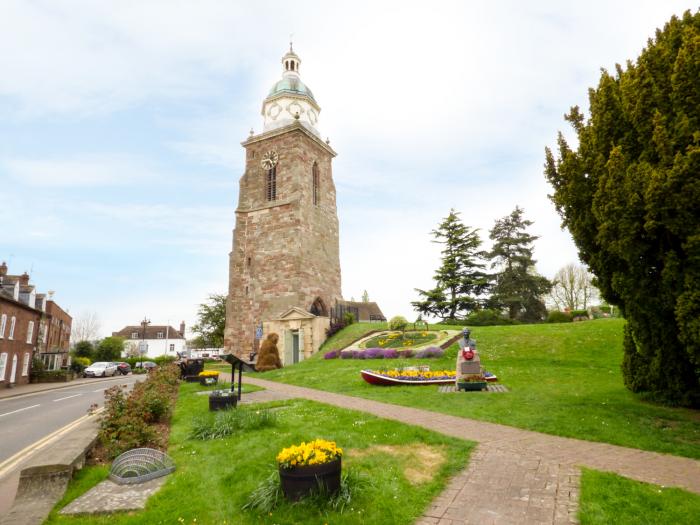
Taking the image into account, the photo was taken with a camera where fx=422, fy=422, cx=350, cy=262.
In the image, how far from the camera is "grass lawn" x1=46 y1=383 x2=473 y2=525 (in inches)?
209

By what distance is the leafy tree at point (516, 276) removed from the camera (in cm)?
4197

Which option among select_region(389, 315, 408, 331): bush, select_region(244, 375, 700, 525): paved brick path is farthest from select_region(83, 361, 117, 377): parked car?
select_region(244, 375, 700, 525): paved brick path

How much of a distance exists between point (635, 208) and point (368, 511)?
8.35m

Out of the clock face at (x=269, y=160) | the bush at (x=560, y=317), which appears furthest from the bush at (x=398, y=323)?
the clock face at (x=269, y=160)

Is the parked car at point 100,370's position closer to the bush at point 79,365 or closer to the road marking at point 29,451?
the bush at point 79,365

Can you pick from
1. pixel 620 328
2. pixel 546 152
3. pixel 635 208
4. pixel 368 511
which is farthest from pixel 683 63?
pixel 620 328

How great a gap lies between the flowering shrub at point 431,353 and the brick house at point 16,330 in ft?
88.6

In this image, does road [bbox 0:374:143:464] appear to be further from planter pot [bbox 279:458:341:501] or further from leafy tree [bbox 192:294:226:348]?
leafy tree [bbox 192:294:226:348]

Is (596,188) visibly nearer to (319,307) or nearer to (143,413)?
(143,413)

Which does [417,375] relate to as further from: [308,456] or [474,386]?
[308,456]

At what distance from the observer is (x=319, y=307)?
1431 inches

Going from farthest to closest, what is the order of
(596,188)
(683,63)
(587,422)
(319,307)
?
1. (319,307)
2. (596,188)
3. (587,422)
4. (683,63)

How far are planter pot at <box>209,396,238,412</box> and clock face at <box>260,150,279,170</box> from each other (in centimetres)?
2885

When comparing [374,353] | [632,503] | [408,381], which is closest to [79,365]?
[374,353]
